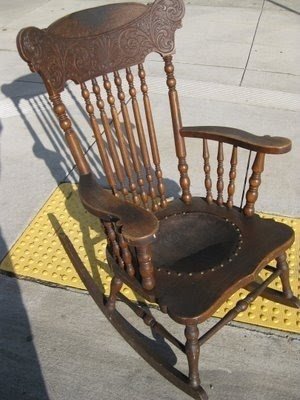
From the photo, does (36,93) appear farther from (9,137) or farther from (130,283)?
(130,283)

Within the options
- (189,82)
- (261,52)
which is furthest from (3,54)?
(261,52)

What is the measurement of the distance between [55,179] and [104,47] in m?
1.57

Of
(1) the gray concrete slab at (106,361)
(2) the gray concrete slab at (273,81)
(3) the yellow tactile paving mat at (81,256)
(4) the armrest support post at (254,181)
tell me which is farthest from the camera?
(2) the gray concrete slab at (273,81)

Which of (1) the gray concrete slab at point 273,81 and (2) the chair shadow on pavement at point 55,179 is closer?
(2) the chair shadow on pavement at point 55,179

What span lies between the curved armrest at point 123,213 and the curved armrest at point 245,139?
53 centimetres

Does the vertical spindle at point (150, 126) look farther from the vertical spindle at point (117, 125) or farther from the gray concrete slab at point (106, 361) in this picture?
the gray concrete slab at point (106, 361)

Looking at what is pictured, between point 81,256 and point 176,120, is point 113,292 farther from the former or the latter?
point 176,120

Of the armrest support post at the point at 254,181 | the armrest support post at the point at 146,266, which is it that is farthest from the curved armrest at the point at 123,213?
the armrest support post at the point at 254,181

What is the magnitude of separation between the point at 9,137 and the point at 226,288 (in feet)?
8.93

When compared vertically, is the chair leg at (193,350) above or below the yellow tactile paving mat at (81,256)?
above

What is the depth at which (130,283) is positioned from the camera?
1.64 metres

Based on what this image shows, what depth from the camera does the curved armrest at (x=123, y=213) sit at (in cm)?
127

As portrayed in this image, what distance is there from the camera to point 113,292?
6.26 ft

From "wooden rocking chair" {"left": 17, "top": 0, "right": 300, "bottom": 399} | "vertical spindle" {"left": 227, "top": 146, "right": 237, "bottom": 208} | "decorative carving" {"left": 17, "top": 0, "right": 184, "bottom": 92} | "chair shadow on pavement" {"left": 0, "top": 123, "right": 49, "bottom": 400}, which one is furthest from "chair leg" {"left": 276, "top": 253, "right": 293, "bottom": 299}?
"chair shadow on pavement" {"left": 0, "top": 123, "right": 49, "bottom": 400}
